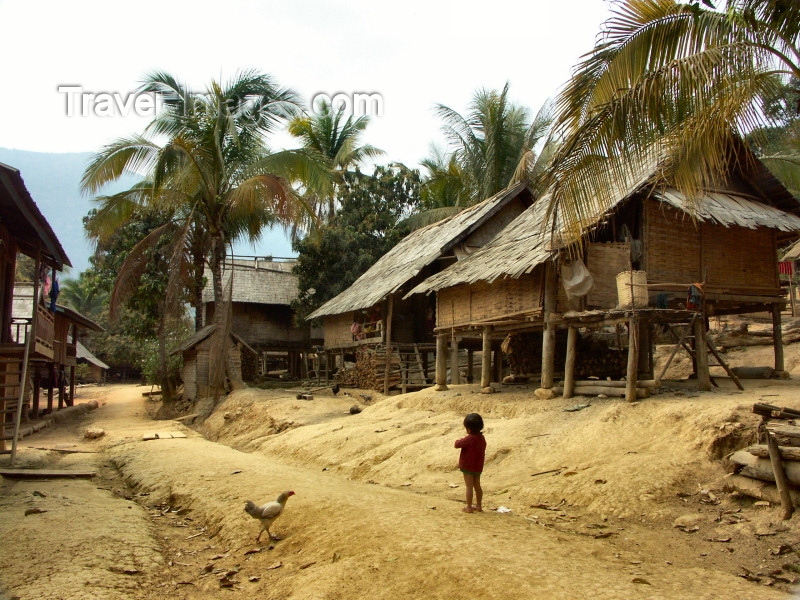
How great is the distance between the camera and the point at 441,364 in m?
16.0

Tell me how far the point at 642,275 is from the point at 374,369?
10.5 m

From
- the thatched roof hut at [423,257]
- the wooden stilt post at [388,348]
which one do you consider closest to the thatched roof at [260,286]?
the thatched roof hut at [423,257]

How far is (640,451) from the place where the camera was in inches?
337

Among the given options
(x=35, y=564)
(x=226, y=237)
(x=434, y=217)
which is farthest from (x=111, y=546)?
(x=434, y=217)

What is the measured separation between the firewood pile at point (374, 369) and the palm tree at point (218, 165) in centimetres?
424

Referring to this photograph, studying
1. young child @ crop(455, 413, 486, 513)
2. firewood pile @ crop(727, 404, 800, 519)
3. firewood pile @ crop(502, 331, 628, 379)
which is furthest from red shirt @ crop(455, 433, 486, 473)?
firewood pile @ crop(502, 331, 628, 379)

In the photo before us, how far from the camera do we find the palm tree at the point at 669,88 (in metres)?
6.47

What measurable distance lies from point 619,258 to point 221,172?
1251 centimetres

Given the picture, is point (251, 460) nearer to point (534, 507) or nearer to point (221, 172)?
point (534, 507)

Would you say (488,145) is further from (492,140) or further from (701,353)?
(701,353)

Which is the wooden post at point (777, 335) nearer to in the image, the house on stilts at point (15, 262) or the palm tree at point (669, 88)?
the palm tree at point (669, 88)

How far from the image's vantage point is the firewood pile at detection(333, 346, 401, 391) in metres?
19.7

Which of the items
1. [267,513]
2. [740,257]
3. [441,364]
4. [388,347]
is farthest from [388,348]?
[267,513]

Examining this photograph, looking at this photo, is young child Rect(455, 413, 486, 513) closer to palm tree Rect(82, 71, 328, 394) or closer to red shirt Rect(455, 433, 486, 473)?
red shirt Rect(455, 433, 486, 473)
